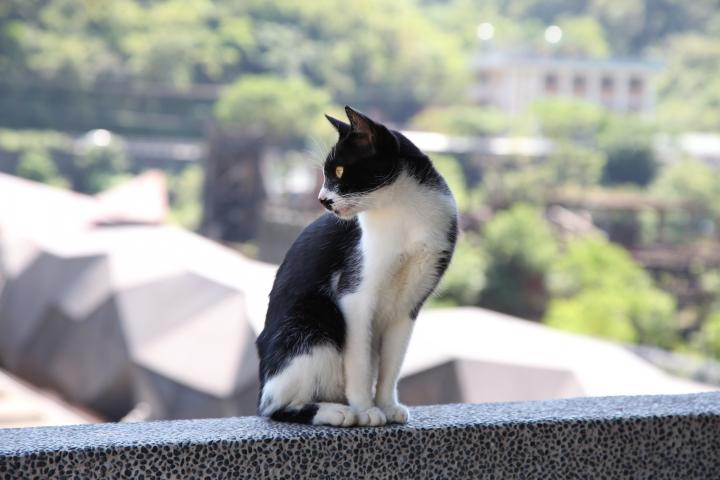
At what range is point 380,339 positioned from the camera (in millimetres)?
1029

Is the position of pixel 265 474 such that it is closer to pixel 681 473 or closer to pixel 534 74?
pixel 681 473

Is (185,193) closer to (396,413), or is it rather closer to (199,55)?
(199,55)

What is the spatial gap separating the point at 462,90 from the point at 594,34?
159 inches

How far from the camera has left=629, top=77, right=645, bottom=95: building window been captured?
80.9 ft

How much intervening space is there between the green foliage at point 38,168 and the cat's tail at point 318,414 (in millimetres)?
20153

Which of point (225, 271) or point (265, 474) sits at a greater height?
point (265, 474)

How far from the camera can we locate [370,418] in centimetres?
97

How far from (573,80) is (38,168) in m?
14.3

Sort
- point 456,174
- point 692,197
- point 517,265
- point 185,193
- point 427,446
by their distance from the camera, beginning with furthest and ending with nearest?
point 185,193, point 456,174, point 692,197, point 517,265, point 427,446

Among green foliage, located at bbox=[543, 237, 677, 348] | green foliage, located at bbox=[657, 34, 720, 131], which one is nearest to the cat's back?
green foliage, located at bbox=[543, 237, 677, 348]

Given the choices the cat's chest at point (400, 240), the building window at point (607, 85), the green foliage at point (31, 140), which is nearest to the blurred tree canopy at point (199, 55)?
the green foliage at point (31, 140)

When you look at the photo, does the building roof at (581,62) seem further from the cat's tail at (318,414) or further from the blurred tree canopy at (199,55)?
the cat's tail at (318,414)

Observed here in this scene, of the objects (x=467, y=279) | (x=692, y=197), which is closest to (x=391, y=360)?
(x=467, y=279)

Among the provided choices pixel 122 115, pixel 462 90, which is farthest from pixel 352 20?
pixel 122 115
